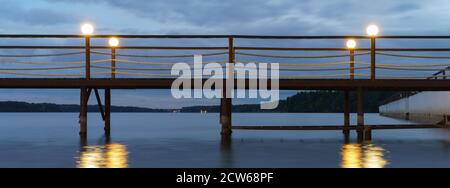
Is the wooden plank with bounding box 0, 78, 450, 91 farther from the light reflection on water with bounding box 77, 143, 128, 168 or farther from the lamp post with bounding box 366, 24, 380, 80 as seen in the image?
the light reflection on water with bounding box 77, 143, 128, 168

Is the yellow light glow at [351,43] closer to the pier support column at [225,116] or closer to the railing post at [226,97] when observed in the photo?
the railing post at [226,97]

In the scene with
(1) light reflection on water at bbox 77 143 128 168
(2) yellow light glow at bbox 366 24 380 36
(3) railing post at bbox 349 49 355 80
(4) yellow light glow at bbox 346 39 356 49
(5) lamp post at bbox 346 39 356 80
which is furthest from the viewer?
(4) yellow light glow at bbox 346 39 356 49

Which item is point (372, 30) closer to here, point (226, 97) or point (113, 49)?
point (226, 97)

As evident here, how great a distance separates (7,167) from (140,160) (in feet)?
10.4

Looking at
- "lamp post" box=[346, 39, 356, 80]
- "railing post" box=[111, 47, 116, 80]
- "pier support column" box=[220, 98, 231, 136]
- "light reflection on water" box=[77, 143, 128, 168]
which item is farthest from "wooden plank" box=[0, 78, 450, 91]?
"light reflection on water" box=[77, 143, 128, 168]

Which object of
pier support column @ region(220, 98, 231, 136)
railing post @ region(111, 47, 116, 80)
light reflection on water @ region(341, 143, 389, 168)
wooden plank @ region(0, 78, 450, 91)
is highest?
railing post @ region(111, 47, 116, 80)

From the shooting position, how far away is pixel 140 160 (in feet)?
48.3

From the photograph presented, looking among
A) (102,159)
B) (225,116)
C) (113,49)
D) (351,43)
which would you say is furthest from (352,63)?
(102,159)

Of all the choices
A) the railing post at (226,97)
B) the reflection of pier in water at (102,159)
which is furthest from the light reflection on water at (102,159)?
the railing post at (226,97)

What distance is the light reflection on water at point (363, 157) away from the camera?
43.6ft

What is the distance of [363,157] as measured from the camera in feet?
49.4

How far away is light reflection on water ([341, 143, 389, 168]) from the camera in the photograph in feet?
43.6

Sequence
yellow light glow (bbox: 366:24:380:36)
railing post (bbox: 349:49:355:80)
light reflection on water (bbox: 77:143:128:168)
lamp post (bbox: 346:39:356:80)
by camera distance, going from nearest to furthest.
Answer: light reflection on water (bbox: 77:143:128:168)
yellow light glow (bbox: 366:24:380:36)
railing post (bbox: 349:49:355:80)
lamp post (bbox: 346:39:356:80)
